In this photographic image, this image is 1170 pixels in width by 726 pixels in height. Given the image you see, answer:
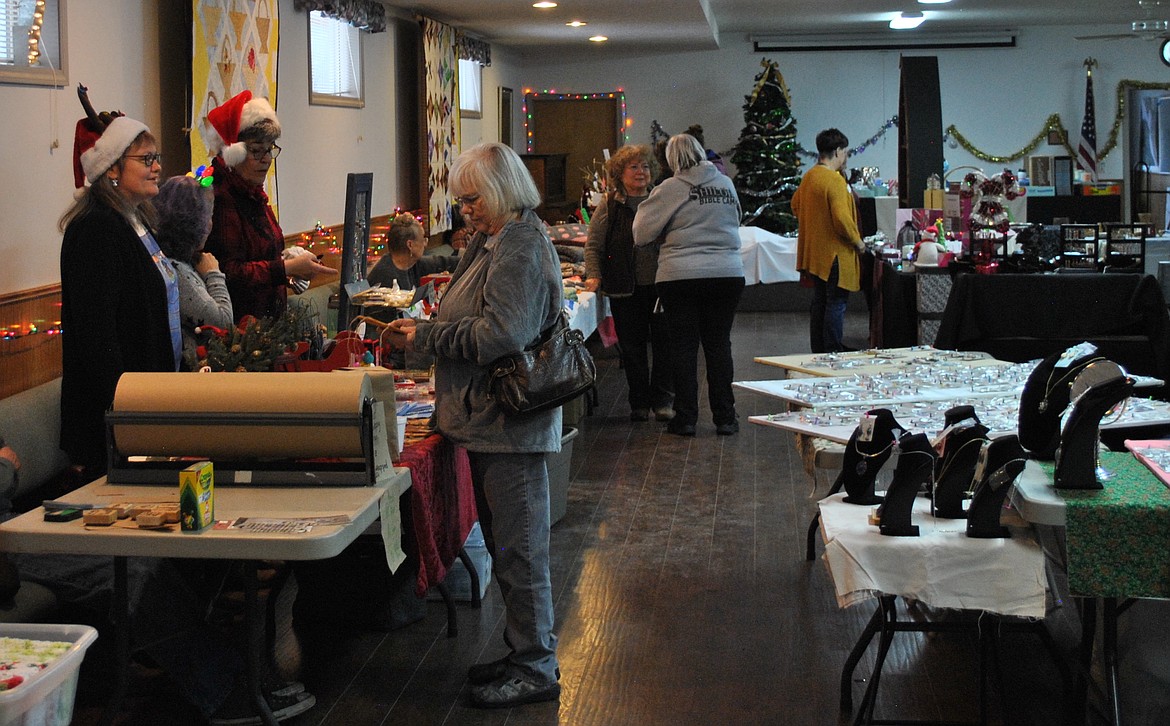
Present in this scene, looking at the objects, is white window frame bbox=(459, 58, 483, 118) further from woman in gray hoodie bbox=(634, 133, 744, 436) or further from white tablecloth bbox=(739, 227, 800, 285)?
→ woman in gray hoodie bbox=(634, 133, 744, 436)

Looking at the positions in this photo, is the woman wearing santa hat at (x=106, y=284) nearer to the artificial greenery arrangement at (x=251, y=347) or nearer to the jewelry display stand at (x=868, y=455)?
the artificial greenery arrangement at (x=251, y=347)

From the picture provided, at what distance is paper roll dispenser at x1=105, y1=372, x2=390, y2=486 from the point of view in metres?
2.71

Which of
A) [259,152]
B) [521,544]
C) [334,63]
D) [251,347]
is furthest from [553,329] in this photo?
[334,63]

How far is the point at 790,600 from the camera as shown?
4102 millimetres

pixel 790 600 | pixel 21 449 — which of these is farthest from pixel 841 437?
pixel 21 449

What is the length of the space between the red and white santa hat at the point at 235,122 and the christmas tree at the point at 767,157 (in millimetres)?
10592

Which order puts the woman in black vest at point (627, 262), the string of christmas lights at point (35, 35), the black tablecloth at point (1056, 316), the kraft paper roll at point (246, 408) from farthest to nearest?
1. the woman in black vest at point (627, 262)
2. the black tablecloth at point (1056, 316)
3. the string of christmas lights at point (35, 35)
4. the kraft paper roll at point (246, 408)

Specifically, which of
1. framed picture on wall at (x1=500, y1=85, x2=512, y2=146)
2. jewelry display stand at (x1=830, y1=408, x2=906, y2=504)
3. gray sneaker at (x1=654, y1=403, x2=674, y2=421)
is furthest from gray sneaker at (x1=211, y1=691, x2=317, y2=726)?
framed picture on wall at (x1=500, y1=85, x2=512, y2=146)

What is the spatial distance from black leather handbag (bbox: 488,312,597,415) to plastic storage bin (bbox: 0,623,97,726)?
3.95ft

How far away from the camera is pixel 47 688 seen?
80.2 inches

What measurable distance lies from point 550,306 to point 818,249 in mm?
5059

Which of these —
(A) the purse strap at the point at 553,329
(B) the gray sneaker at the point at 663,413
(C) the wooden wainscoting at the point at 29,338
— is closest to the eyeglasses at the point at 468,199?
(A) the purse strap at the point at 553,329

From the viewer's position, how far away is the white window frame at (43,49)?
410 cm

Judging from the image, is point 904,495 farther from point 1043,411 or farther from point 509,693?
point 509,693
